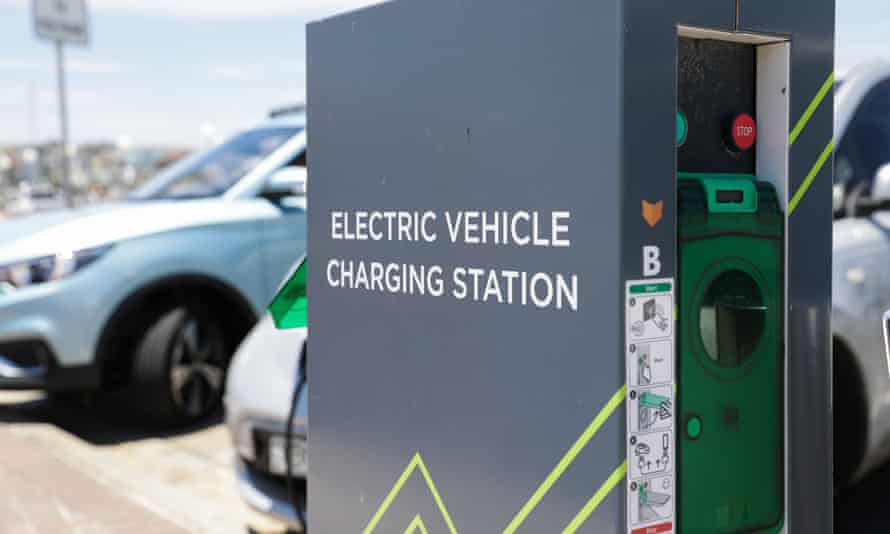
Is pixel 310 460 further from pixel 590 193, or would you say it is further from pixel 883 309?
pixel 883 309

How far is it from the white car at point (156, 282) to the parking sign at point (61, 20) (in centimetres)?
471

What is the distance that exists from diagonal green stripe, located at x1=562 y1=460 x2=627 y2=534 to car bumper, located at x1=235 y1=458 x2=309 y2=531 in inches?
76.0

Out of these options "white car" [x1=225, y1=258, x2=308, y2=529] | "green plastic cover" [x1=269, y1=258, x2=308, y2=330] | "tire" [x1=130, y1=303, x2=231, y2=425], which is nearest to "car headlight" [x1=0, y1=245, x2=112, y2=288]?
"tire" [x1=130, y1=303, x2=231, y2=425]

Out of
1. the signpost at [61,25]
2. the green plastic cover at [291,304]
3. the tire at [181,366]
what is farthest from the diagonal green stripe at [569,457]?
the signpost at [61,25]

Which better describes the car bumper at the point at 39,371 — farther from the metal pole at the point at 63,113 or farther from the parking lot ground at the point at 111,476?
the metal pole at the point at 63,113

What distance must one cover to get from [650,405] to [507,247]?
382 millimetres

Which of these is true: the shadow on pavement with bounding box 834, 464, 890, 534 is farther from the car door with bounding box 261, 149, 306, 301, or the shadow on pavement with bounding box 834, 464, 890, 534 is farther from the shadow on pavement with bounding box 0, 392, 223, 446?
the shadow on pavement with bounding box 0, 392, 223, 446

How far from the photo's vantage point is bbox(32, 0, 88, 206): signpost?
32.7ft

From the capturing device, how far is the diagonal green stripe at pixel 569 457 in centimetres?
165

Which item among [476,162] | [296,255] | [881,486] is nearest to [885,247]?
[881,486]

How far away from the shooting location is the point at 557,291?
1.72 m

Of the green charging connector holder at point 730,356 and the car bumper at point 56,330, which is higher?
the green charging connector holder at point 730,356

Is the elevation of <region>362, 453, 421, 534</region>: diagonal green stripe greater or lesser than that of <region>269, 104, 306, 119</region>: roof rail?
lesser

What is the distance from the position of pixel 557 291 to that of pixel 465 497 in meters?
0.49
